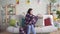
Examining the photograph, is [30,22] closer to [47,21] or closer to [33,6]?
[47,21]

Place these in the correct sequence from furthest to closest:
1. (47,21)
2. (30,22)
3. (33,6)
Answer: (33,6) < (47,21) < (30,22)

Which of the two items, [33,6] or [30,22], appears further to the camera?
[33,6]

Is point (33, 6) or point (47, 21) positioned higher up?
point (33, 6)

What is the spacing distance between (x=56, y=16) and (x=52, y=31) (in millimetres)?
943

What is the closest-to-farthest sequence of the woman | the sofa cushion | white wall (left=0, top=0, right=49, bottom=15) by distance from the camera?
the woman
the sofa cushion
white wall (left=0, top=0, right=49, bottom=15)

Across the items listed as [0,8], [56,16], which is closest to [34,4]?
[56,16]

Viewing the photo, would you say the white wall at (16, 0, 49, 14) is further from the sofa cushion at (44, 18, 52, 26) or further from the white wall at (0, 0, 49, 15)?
the sofa cushion at (44, 18, 52, 26)

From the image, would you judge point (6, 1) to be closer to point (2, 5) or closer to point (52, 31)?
point (2, 5)

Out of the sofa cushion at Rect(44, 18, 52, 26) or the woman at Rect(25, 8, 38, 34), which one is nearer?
the woman at Rect(25, 8, 38, 34)

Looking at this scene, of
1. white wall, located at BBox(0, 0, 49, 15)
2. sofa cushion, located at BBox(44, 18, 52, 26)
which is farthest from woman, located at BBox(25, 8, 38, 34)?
white wall, located at BBox(0, 0, 49, 15)

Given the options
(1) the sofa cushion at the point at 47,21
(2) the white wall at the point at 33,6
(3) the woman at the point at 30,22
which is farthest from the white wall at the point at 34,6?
(3) the woman at the point at 30,22

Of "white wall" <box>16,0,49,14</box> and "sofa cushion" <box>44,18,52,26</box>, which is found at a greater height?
"white wall" <box>16,0,49,14</box>

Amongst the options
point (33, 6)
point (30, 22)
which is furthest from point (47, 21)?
point (33, 6)

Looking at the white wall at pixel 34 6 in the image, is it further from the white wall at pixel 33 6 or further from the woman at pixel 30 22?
the woman at pixel 30 22
